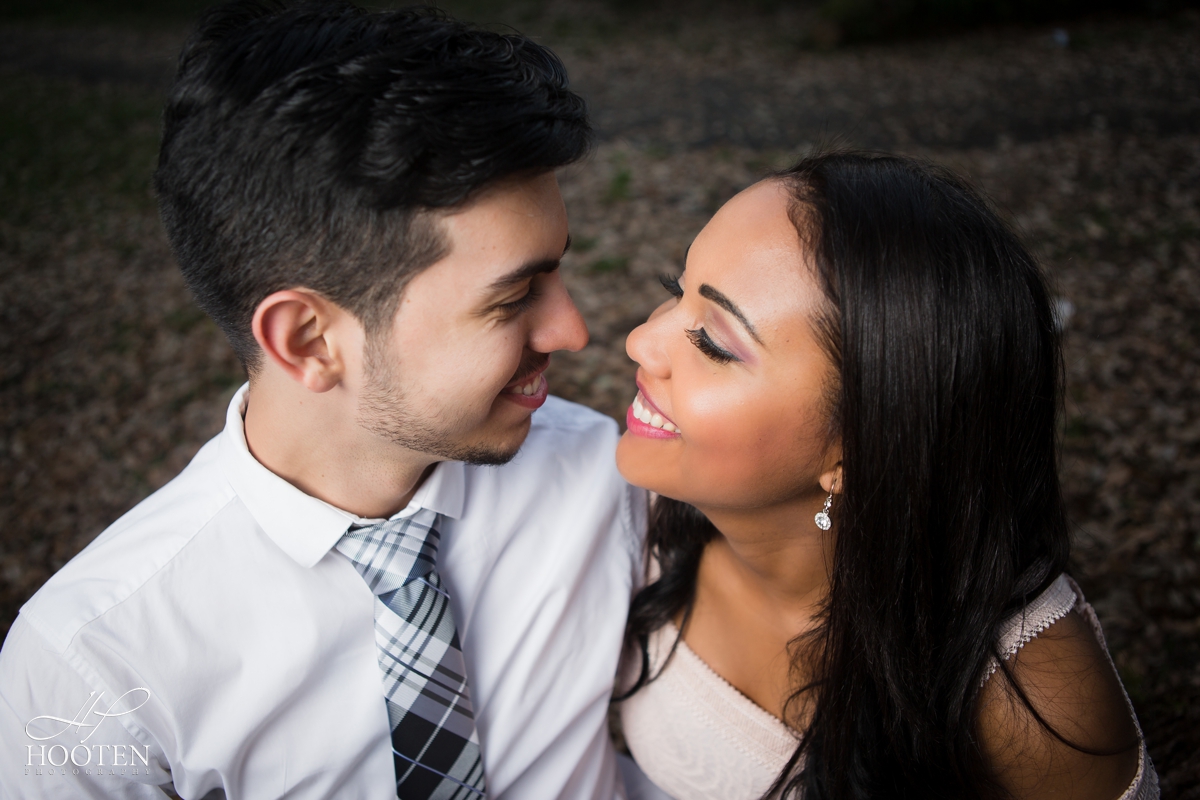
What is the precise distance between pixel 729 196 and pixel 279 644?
6.75 m

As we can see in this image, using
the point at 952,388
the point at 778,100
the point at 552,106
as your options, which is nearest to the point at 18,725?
the point at 552,106

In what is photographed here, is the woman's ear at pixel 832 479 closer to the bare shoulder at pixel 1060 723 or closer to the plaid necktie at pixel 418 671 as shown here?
the bare shoulder at pixel 1060 723

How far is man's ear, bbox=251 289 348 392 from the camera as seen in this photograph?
6.01ft

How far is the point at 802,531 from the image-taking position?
2215mm

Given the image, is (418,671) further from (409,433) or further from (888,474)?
(888,474)

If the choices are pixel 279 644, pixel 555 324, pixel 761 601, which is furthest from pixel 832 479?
pixel 279 644

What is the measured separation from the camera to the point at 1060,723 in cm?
194

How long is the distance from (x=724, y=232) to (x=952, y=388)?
2.18 ft

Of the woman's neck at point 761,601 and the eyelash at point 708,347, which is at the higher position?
the eyelash at point 708,347

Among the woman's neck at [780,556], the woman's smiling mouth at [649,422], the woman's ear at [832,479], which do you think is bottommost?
the woman's neck at [780,556]

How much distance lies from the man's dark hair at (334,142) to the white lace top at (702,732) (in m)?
1.46

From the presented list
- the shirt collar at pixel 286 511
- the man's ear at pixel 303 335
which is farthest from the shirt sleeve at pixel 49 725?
the man's ear at pixel 303 335

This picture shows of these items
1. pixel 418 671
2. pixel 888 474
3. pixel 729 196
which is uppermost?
pixel 888 474

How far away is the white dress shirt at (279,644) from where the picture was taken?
1.69 meters
